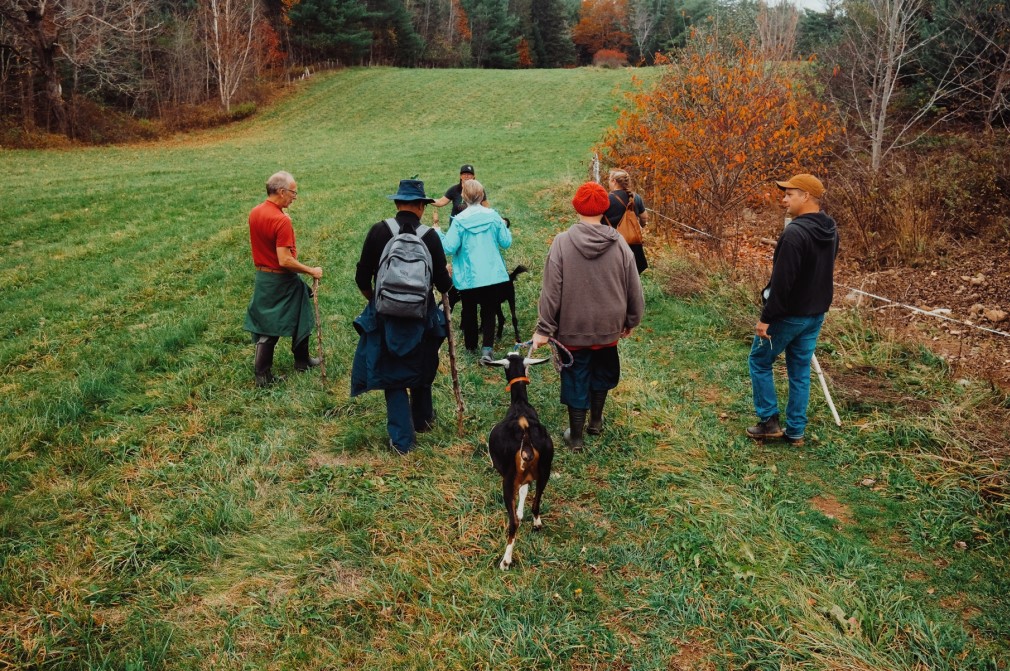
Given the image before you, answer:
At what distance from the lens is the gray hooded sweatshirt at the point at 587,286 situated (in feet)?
13.8

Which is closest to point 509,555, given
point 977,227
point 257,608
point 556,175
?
point 257,608

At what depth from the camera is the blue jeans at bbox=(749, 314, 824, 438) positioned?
4.54 metres

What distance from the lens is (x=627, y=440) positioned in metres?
4.71

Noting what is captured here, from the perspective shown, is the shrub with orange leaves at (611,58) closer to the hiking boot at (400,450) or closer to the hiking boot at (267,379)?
the hiking boot at (267,379)

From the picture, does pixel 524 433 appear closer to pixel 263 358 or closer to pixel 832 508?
pixel 832 508

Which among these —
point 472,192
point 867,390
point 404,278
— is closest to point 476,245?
point 472,192

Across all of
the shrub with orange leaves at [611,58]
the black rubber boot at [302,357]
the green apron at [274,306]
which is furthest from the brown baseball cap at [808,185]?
the shrub with orange leaves at [611,58]

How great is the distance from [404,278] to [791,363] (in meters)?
3.11

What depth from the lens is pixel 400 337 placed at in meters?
4.26

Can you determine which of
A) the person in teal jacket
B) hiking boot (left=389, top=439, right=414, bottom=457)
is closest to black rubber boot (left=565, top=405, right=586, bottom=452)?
hiking boot (left=389, top=439, right=414, bottom=457)

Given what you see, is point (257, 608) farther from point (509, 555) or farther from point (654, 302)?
point (654, 302)

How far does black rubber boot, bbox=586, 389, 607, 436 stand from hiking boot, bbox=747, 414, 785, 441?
4.05ft

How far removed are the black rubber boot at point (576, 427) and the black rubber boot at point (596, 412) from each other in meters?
0.17

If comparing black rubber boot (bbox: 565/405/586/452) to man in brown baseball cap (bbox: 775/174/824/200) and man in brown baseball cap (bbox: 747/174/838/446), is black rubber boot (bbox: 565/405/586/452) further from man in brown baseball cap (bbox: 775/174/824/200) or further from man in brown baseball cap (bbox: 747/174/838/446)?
man in brown baseball cap (bbox: 775/174/824/200)
